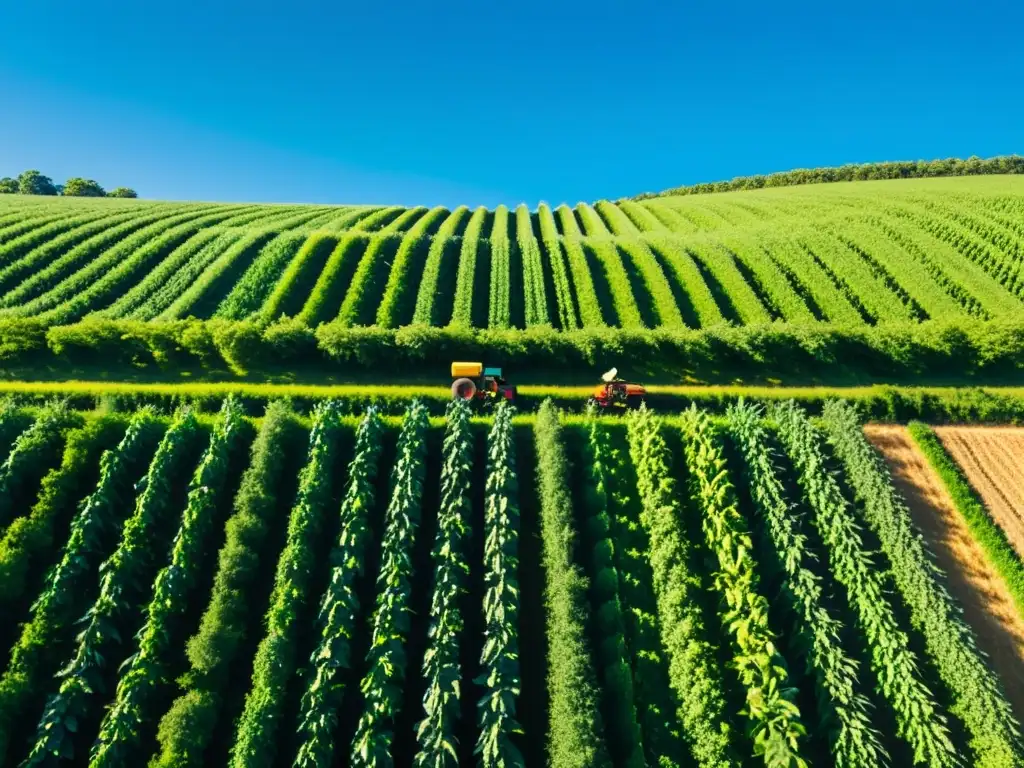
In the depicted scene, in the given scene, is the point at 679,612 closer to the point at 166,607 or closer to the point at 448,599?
the point at 448,599

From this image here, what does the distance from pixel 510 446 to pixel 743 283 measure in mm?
29554

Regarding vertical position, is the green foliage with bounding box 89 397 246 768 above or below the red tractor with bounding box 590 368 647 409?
below

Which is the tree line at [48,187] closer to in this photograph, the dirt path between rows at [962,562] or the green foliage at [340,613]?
the green foliage at [340,613]

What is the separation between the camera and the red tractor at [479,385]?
107 ft

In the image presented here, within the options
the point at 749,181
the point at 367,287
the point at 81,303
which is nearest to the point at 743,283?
the point at 367,287

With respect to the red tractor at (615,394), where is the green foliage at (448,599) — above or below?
below

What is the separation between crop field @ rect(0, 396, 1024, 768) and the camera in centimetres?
1970

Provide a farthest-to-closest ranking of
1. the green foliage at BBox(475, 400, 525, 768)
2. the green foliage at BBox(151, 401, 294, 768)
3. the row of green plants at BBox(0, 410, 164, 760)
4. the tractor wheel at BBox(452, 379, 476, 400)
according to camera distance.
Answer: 1. the tractor wheel at BBox(452, 379, 476, 400)
2. the row of green plants at BBox(0, 410, 164, 760)
3. the green foliage at BBox(475, 400, 525, 768)
4. the green foliage at BBox(151, 401, 294, 768)

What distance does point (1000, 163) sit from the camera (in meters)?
92.6

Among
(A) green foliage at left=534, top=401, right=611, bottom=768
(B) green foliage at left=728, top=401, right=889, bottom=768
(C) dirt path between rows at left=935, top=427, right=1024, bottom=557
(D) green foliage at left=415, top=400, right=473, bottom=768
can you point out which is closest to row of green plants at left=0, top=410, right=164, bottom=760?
(D) green foliage at left=415, top=400, right=473, bottom=768

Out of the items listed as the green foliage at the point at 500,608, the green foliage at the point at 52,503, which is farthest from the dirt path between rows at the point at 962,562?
the green foliage at the point at 52,503

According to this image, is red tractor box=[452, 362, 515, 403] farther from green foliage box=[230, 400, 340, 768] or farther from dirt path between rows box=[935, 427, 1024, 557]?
dirt path between rows box=[935, 427, 1024, 557]

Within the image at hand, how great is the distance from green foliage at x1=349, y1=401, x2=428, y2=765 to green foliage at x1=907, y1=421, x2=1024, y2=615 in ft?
93.4

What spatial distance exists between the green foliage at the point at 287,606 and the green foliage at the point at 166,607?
144 inches
